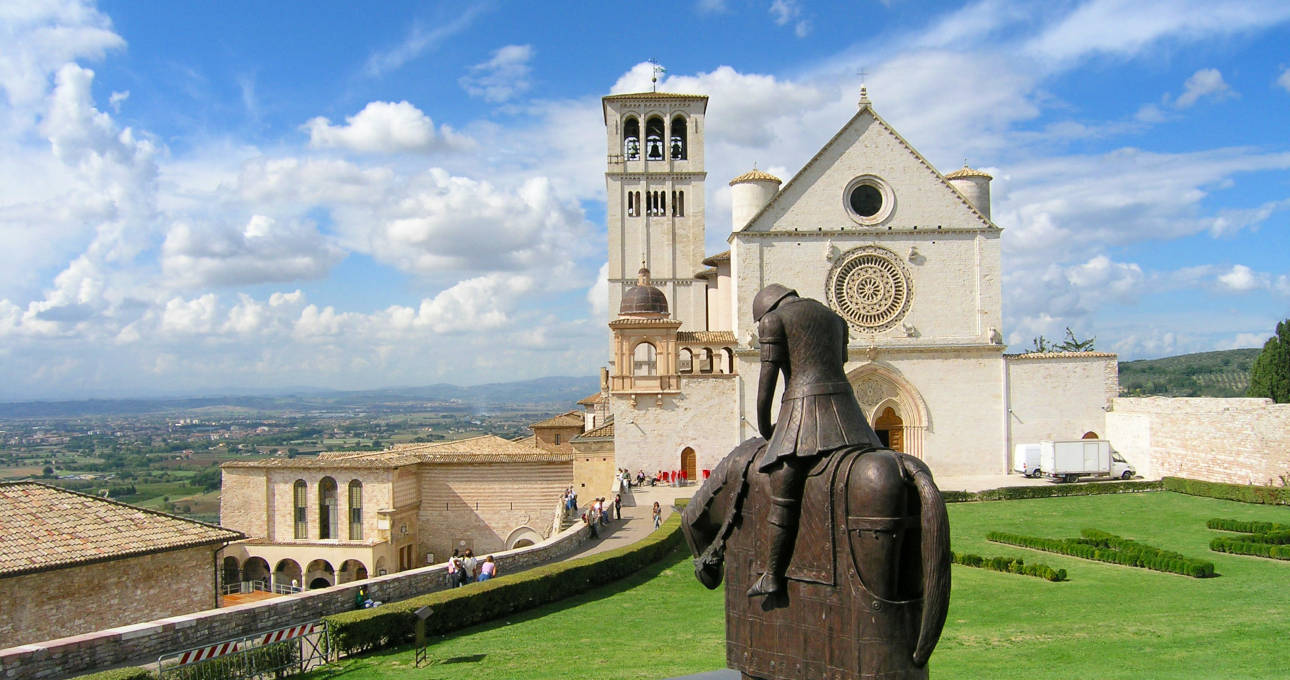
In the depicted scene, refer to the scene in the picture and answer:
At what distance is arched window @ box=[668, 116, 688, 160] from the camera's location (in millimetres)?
50969

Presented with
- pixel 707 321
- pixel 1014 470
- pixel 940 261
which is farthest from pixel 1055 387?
pixel 707 321

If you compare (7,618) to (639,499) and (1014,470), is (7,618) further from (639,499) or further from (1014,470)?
(1014,470)

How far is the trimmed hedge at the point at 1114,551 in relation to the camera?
18117 mm

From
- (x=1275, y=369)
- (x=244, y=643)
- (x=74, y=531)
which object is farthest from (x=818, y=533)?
(x=1275, y=369)

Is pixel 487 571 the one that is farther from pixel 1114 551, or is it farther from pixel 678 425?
pixel 678 425

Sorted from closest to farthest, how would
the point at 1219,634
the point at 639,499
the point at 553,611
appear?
the point at 1219,634
the point at 553,611
the point at 639,499

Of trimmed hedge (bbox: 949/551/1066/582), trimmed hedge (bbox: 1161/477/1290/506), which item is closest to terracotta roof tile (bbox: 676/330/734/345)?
trimmed hedge (bbox: 1161/477/1290/506)

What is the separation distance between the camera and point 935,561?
605 cm

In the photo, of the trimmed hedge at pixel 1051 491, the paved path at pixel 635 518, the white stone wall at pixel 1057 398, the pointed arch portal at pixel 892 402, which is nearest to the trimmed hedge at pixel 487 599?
the paved path at pixel 635 518

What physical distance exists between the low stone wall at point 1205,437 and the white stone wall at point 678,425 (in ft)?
50.8

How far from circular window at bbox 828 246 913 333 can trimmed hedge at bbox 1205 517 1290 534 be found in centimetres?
1531

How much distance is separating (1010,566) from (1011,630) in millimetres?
5814

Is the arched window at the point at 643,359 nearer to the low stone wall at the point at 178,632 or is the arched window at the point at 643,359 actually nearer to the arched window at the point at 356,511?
the arched window at the point at 356,511

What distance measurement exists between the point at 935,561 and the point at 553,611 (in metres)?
12.7
